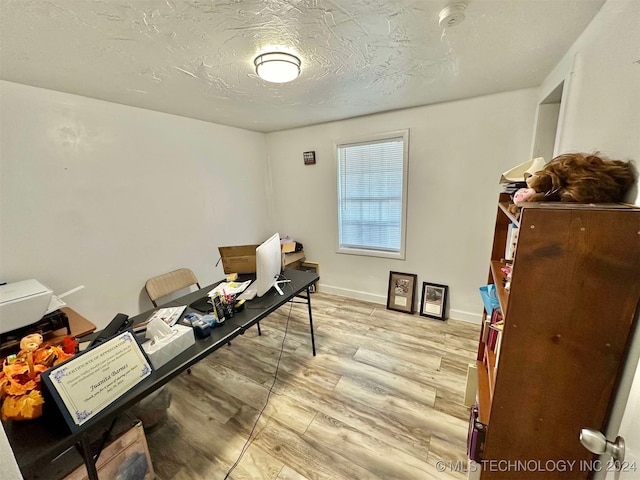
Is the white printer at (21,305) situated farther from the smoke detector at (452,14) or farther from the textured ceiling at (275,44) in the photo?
the smoke detector at (452,14)

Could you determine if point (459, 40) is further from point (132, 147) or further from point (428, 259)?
point (132, 147)

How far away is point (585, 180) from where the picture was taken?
33.9 inches

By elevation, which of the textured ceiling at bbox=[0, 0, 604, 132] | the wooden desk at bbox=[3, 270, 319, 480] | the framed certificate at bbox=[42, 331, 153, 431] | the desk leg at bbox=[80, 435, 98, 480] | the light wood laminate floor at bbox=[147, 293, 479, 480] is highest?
the textured ceiling at bbox=[0, 0, 604, 132]

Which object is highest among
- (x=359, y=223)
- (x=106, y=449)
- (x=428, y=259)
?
(x=359, y=223)

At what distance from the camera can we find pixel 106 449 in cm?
113

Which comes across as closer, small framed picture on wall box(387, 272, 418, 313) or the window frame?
the window frame

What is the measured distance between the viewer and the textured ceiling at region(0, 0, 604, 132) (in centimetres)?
106

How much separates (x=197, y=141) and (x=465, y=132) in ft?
9.12

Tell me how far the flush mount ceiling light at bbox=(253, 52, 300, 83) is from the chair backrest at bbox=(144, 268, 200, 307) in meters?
2.05

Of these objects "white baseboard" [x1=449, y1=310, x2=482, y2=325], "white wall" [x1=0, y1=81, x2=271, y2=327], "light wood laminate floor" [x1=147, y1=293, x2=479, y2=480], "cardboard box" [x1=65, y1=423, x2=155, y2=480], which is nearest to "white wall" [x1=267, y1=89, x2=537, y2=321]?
"white baseboard" [x1=449, y1=310, x2=482, y2=325]

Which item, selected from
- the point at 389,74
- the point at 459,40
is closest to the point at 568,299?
the point at 459,40

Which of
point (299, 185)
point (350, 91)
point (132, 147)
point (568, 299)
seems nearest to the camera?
point (568, 299)

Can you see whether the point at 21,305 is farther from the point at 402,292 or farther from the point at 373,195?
the point at 402,292

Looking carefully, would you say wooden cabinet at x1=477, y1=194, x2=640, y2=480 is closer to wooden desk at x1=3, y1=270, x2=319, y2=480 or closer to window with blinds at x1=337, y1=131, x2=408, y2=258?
wooden desk at x1=3, y1=270, x2=319, y2=480
